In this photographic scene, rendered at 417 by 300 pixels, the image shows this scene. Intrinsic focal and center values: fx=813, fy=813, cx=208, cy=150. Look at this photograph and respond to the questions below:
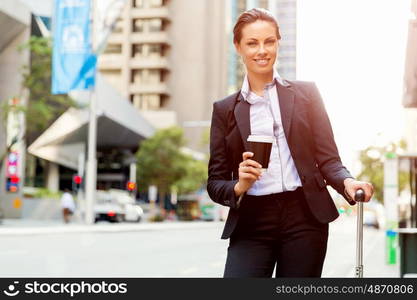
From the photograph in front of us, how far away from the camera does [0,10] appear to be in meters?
36.0

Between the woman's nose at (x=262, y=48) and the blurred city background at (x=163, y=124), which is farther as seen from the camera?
the blurred city background at (x=163, y=124)

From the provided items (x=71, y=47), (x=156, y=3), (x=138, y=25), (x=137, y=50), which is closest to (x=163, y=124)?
(x=137, y=50)

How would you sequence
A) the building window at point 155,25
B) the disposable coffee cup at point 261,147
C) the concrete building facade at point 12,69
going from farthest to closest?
1. the building window at point 155,25
2. the concrete building facade at point 12,69
3. the disposable coffee cup at point 261,147

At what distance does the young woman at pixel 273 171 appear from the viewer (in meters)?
3.12

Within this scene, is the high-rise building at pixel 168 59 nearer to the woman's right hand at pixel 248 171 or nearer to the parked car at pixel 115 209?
the parked car at pixel 115 209

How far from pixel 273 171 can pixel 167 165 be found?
56453mm

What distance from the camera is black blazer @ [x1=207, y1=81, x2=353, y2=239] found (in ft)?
10.4

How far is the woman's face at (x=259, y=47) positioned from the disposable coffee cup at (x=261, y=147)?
44 centimetres

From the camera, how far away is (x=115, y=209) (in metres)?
39.4

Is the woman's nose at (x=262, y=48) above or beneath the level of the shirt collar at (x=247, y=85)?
above

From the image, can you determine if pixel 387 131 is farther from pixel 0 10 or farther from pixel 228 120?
pixel 228 120

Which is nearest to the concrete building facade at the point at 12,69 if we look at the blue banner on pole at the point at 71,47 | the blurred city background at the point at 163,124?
the blurred city background at the point at 163,124

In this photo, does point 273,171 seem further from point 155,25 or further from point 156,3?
point 155,25

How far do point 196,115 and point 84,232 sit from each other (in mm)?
63753
